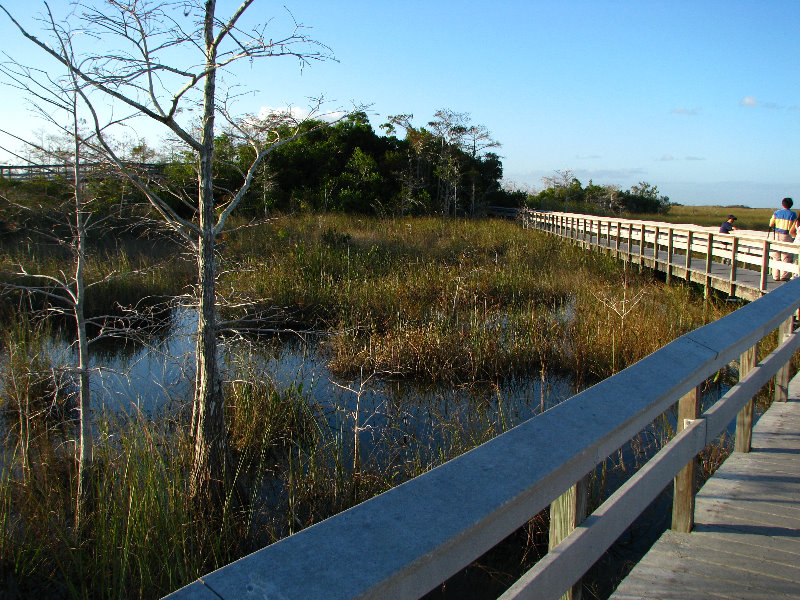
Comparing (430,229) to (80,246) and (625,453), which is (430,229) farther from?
(80,246)

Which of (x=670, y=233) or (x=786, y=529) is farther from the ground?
(x=670, y=233)

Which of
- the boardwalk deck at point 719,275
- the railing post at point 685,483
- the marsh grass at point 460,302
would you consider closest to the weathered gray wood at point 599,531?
the railing post at point 685,483

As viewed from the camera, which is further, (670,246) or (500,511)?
(670,246)

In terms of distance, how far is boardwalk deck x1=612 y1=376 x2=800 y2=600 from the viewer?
6.71ft

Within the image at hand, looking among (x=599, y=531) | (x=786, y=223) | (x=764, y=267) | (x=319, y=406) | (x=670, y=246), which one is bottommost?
(x=319, y=406)

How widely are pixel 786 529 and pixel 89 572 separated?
3439 mm

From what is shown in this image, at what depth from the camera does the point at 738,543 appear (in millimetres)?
2369

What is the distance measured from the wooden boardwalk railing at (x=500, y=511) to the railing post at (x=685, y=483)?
0.09 metres

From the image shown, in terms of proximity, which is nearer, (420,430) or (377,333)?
(420,430)

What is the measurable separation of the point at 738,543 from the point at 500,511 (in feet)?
5.86

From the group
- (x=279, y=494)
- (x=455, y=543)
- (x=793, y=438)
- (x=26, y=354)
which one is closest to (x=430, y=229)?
(x=26, y=354)

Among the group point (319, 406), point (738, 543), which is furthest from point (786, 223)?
point (738, 543)

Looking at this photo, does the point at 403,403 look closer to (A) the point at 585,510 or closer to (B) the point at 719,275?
(A) the point at 585,510

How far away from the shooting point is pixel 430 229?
1902cm
